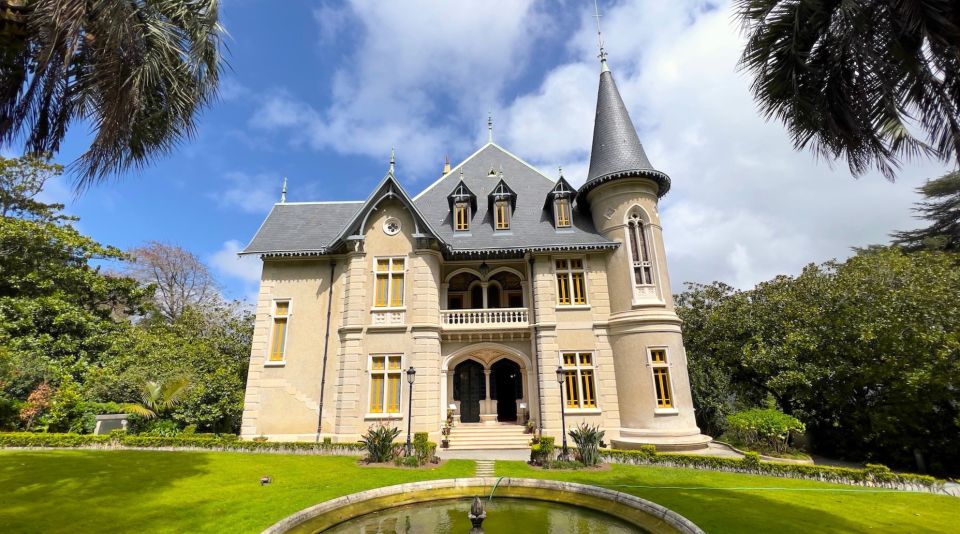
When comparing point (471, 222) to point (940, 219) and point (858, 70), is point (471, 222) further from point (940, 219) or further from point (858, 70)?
point (940, 219)

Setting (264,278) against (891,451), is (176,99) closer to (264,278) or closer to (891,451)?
(264,278)

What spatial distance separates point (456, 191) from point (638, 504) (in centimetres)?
1610

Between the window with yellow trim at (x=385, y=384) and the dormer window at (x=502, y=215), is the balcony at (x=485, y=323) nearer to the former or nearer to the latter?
the window with yellow trim at (x=385, y=384)

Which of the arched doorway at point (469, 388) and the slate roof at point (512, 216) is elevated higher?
the slate roof at point (512, 216)

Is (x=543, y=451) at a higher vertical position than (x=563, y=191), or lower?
lower

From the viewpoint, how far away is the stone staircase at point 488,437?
17703 mm

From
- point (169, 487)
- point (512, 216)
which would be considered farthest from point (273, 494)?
point (512, 216)

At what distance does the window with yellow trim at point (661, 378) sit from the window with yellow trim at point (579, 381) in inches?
101

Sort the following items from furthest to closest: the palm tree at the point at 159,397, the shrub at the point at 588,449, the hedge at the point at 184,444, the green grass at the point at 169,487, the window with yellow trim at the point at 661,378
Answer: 1. the palm tree at the point at 159,397
2. the window with yellow trim at the point at 661,378
3. the hedge at the point at 184,444
4. the shrub at the point at 588,449
5. the green grass at the point at 169,487

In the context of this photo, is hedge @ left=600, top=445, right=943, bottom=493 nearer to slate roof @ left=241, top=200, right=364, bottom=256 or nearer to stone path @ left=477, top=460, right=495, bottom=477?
stone path @ left=477, top=460, right=495, bottom=477

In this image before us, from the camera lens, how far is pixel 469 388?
2138 centimetres

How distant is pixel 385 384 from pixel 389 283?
4.56 m

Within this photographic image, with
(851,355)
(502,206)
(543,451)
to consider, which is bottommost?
(543,451)

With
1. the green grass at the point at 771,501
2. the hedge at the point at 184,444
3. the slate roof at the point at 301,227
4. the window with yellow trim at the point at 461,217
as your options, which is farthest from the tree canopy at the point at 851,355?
the slate roof at the point at 301,227
